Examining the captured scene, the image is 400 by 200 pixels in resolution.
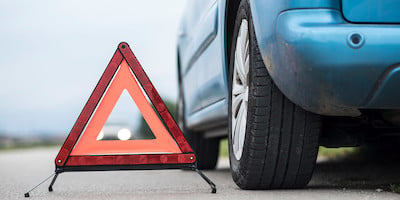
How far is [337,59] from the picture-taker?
242cm

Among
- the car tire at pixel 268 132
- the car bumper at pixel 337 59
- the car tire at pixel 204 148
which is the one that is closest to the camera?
the car bumper at pixel 337 59

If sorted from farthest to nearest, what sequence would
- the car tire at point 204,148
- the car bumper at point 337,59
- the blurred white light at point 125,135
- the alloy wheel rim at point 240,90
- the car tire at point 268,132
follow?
the car tire at point 204,148 < the blurred white light at point 125,135 < the alloy wheel rim at point 240,90 < the car tire at point 268,132 < the car bumper at point 337,59

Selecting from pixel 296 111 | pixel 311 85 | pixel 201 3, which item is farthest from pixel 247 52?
pixel 201 3

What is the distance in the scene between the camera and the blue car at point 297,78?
2434 millimetres

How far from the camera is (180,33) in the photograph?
5809 millimetres

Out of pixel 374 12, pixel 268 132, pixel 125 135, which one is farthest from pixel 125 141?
pixel 125 135

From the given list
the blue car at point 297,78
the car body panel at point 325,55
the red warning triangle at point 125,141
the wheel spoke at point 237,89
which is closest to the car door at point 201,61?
the blue car at point 297,78

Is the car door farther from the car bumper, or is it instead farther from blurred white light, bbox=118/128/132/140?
the car bumper

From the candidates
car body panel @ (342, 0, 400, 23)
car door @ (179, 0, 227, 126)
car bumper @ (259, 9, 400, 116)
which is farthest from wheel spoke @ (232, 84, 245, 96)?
car body panel @ (342, 0, 400, 23)

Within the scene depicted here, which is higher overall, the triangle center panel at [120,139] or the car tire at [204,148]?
the triangle center panel at [120,139]

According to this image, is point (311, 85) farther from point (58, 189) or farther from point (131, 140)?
point (58, 189)

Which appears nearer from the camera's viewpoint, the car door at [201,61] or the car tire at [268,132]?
the car tire at [268,132]

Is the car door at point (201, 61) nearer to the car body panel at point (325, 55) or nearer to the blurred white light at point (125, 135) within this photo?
the blurred white light at point (125, 135)

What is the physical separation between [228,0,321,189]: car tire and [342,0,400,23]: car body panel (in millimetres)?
521
